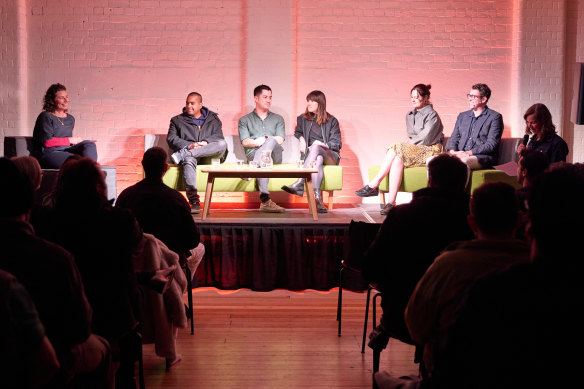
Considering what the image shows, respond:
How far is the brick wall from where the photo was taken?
6.75m

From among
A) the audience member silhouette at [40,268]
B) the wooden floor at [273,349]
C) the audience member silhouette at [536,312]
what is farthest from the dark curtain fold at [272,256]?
the audience member silhouette at [536,312]

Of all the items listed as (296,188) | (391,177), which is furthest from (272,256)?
(391,177)

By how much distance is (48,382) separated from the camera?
1545 millimetres

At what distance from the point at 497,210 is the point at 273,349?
186 cm

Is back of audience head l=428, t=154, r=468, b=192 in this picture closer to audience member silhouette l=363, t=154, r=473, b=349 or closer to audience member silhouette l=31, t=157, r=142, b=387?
audience member silhouette l=363, t=154, r=473, b=349

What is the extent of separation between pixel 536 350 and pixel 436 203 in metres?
1.21

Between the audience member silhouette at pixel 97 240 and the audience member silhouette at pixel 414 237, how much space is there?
3.11ft

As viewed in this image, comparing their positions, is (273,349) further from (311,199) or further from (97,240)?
(311,199)

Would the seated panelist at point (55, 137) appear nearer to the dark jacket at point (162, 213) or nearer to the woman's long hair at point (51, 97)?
the woman's long hair at point (51, 97)

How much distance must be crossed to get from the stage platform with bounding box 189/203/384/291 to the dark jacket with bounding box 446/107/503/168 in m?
1.90

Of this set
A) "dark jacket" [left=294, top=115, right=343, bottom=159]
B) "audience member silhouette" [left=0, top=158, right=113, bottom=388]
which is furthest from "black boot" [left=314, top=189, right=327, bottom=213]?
"audience member silhouette" [left=0, top=158, right=113, bottom=388]

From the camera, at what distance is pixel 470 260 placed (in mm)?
1706

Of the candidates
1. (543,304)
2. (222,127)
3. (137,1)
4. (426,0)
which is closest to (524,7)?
(426,0)

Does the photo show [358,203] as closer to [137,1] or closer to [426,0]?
[426,0]
